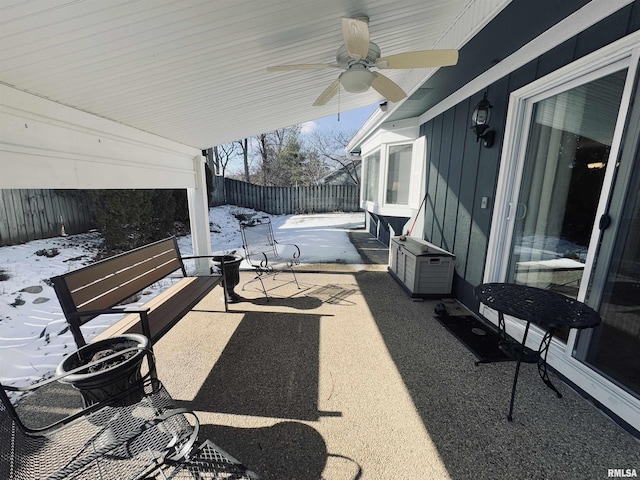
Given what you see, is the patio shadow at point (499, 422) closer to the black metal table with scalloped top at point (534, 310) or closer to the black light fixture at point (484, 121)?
the black metal table with scalloped top at point (534, 310)

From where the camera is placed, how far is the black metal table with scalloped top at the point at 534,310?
1586 mm

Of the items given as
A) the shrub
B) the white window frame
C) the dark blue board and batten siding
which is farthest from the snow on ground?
the dark blue board and batten siding

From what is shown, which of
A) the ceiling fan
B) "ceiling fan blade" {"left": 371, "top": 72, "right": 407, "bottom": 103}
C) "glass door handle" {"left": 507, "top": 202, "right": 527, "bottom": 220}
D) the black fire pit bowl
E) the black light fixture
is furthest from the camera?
the black light fixture

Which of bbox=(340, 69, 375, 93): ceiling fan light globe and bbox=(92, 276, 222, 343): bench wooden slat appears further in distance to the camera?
→ bbox=(340, 69, 375, 93): ceiling fan light globe

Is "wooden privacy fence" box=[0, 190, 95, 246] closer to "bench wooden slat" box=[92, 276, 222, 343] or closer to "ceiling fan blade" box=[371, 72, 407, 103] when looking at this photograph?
"bench wooden slat" box=[92, 276, 222, 343]

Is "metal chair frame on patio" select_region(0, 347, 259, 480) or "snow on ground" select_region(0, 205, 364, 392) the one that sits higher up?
"metal chair frame on patio" select_region(0, 347, 259, 480)

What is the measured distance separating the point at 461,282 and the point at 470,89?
8.39 feet

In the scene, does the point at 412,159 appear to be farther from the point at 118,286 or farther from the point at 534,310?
the point at 118,286

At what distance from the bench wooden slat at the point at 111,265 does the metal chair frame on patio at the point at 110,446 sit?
87cm

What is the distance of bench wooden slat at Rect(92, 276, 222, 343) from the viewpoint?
6.60 feet

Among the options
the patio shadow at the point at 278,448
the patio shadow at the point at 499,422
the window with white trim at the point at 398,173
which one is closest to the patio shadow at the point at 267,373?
the patio shadow at the point at 278,448

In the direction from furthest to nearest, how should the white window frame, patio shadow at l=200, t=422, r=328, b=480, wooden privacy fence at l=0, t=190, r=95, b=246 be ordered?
1. wooden privacy fence at l=0, t=190, r=95, b=246
2. the white window frame
3. patio shadow at l=200, t=422, r=328, b=480

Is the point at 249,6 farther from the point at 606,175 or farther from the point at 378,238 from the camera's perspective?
the point at 378,238

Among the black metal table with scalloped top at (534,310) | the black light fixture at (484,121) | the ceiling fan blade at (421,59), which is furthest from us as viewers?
the black light fixture at (484,121)
